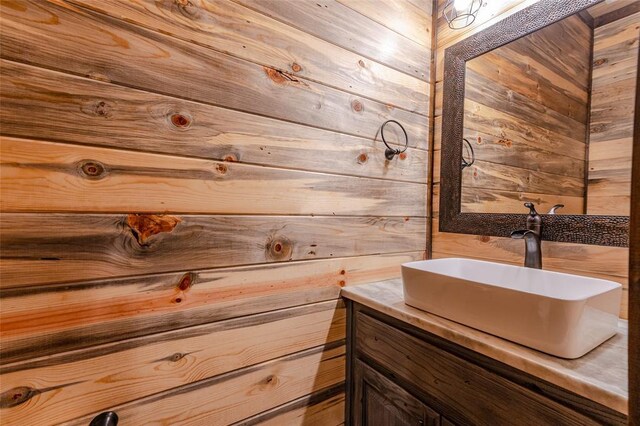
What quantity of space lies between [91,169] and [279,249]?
57 cm

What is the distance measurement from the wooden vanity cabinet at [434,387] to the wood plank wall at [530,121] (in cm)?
65

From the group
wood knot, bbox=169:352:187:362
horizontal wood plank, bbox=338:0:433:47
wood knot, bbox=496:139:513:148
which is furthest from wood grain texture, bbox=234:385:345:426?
horizontal wood plank, bbox=338:0:433:47

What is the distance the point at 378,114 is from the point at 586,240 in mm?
858

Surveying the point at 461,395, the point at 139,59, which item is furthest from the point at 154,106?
the point at 461,395

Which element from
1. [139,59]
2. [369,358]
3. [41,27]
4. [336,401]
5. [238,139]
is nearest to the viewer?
[41,27]

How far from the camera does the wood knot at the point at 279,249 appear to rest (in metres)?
0.99

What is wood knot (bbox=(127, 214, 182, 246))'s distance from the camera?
0.78 meters

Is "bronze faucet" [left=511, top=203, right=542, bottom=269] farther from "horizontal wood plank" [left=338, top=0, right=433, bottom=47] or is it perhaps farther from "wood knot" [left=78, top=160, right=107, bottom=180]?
"wood knot" [left=78, top=160, right=107, bottom=180]

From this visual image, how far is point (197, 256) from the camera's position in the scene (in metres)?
0.86

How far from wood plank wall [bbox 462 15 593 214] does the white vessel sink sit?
28 centimetres

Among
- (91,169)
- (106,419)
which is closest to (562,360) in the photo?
(106,419)

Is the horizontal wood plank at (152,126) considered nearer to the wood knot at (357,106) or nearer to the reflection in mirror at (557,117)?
the wood knot at (357,106)

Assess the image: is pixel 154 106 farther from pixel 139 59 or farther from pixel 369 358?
pixel 369 358

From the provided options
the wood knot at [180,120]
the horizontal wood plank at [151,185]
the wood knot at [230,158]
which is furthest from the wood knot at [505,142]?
the wood knot at [180,120]
